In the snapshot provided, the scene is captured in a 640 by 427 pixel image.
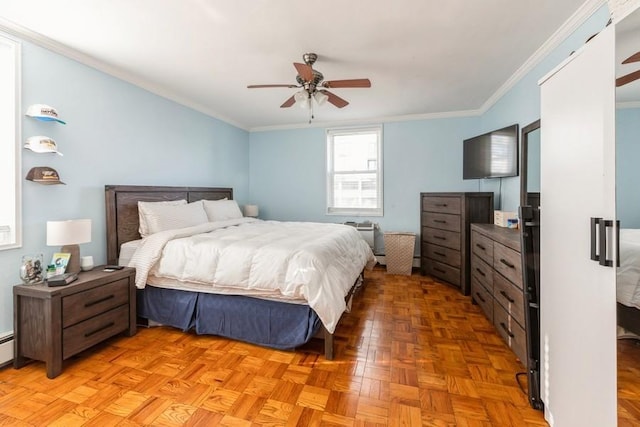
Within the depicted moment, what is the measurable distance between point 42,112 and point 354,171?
3.92 meters

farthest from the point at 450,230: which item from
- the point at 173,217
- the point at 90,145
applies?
the point at 90,145

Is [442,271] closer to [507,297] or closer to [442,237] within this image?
[442,237]

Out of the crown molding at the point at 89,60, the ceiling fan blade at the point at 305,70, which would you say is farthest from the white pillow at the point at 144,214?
the ceiling fan blade at the point at 305,70

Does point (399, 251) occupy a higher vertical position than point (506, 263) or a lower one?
lower

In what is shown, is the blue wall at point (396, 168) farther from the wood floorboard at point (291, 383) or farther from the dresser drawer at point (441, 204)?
the wood floorboard at point (291, 383)

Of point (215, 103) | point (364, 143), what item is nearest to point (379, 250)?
point (364, 143)

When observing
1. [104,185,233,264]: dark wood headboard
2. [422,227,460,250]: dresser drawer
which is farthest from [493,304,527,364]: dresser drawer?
[104,185,233,264]: dark wood headboard

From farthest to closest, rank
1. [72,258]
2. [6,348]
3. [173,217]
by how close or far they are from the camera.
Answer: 1. [173,217]
2. [72,258]
3. [6,348]

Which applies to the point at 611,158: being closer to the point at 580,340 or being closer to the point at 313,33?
the point at 580,340

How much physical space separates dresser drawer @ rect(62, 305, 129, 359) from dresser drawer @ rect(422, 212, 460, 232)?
142 inches

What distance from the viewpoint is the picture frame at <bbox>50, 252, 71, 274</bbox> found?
213cm

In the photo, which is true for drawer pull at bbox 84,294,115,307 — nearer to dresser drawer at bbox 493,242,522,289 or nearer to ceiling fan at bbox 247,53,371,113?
ceiling fan at bbox 247,53,371,113

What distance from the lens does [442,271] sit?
3.87m

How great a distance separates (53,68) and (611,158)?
3611 millimetres
